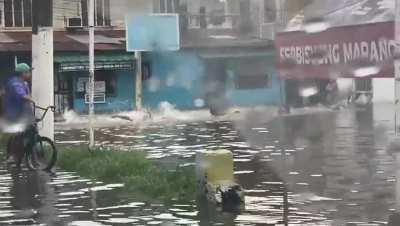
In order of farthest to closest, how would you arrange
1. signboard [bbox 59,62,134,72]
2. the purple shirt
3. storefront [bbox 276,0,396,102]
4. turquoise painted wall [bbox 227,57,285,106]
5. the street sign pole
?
signboard [bbox 59,62,134,72]
turquoise painted wall [bbox 227,57,285,106]
the purple shirt
the street sign pole
storefront [bbox 276,0,396,102]

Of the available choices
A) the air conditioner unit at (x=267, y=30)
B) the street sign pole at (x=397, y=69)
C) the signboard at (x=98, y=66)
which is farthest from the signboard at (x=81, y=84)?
the street sign pole at (x=397, y=69)

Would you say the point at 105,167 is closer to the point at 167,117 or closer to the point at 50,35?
the point at 50,35

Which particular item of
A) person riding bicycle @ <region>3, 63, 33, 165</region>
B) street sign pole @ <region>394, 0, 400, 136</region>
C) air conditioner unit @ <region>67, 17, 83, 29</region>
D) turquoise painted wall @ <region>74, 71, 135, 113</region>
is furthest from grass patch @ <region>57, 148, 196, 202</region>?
air conditioner unit @ <region>67, 17, 83, 29</region>

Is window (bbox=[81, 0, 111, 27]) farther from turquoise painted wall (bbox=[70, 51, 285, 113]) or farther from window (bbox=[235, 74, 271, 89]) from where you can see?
window (bbox=[235, 74, 271, 89])

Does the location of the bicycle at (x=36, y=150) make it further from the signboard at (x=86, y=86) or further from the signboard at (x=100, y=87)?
the signboard at (x=100, y=87)

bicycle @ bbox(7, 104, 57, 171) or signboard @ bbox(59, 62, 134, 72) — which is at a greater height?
signboard @ bbox(59, 62, 134, 72)

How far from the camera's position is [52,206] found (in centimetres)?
784

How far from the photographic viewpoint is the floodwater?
285 inches

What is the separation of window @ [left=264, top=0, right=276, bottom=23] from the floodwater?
5.97ft

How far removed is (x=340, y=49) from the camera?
4879mm

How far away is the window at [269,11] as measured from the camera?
7260mm

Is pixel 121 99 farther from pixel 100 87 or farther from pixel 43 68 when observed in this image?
pixel 43 68

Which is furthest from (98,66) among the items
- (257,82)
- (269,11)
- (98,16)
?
(269,11)

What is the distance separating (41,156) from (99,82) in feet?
57.6
